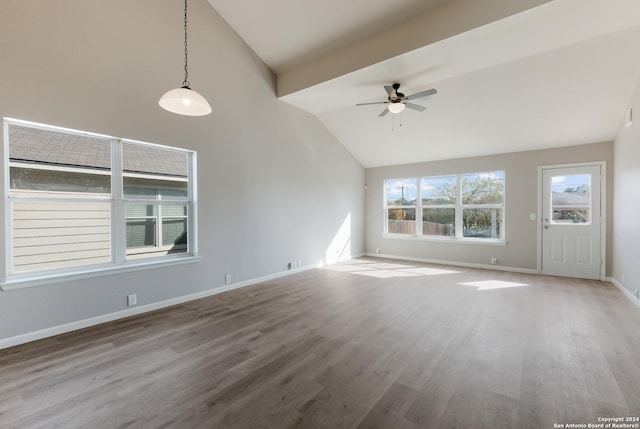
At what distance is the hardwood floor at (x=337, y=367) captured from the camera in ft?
5.83

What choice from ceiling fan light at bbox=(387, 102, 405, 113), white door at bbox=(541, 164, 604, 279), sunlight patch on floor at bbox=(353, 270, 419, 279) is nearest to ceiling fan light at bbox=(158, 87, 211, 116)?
ceiling fan light at bbox=(387, 102, 405, 113)

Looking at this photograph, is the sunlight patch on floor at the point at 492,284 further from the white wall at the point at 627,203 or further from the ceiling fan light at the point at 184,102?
the ceiling fan light at the point at 184,102

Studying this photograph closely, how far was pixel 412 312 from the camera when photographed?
3613 mm

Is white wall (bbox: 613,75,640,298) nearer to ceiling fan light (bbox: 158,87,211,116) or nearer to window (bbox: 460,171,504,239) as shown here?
window (bbox: 460,171,504,239)

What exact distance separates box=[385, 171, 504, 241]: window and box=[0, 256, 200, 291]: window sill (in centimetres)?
568

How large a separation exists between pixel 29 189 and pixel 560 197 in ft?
27.7

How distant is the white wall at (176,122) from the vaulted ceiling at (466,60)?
721 mm

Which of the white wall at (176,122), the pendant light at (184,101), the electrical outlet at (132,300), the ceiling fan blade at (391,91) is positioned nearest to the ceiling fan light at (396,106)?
the ceiling fan blade at (391,91)

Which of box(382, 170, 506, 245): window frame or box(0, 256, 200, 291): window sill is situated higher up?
box(382, 170, 506, 245): window frame

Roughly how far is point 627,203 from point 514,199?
1.94 m

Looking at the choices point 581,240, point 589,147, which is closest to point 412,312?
point 581,240

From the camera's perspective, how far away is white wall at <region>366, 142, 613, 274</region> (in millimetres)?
5473

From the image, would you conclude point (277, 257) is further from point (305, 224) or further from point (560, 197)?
point (560, 197)

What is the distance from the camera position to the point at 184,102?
7.98 feet
